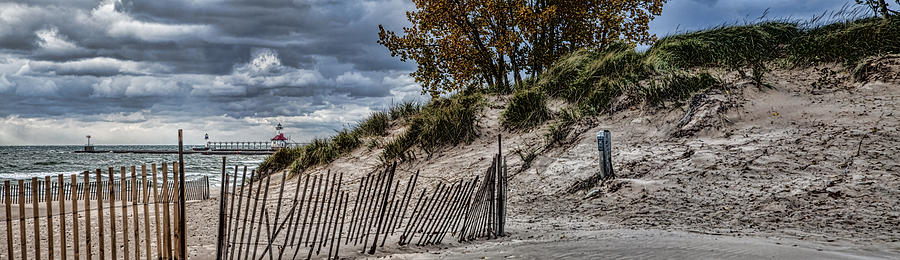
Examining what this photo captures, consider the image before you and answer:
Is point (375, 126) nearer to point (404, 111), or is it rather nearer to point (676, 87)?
point (404, 111)

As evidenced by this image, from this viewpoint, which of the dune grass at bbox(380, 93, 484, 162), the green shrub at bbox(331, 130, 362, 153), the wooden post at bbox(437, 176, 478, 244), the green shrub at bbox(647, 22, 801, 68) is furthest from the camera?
the green shrub at bbox(331, 130, 362, 153)

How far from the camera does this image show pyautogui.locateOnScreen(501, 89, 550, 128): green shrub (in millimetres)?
15227

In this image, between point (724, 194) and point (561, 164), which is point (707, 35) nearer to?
point (561, 164)

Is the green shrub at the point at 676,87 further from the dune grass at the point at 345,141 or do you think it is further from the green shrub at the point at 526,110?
the dune grass at the point at 345,141

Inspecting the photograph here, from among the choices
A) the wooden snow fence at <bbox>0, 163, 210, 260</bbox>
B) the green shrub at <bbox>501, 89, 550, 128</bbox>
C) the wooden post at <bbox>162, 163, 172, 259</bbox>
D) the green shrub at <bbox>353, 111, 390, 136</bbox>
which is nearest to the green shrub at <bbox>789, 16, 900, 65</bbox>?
the green shrub at <bbox>501, 89, 550, 128</bbox>

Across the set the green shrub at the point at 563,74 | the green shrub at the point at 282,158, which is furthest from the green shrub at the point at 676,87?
the green shrub at the point at 282,158

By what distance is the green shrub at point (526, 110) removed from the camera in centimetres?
1523

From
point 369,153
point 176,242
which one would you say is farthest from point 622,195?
point 369,153

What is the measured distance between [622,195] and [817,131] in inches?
151

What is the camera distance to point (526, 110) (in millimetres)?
15727

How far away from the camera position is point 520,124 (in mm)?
15281

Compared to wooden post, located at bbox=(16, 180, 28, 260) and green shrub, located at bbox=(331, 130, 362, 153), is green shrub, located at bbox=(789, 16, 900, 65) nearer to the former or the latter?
green shrub, located at bbox=(331, 130, 362, 153)

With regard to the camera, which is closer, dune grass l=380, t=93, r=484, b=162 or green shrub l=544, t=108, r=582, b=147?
green shrub l=544, t=108, r=582, b=147

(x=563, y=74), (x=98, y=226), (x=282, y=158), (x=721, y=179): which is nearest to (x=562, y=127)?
(x=563, y=74)
